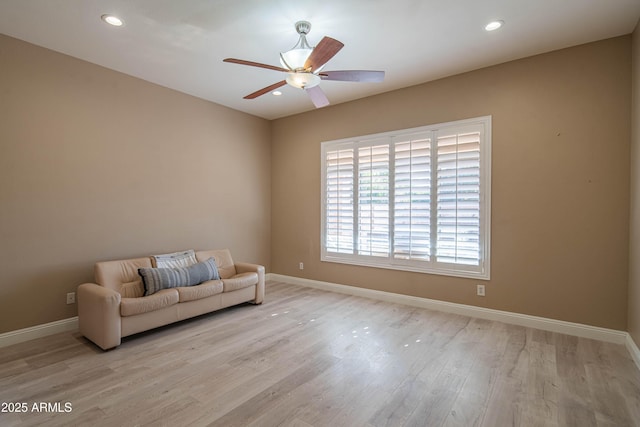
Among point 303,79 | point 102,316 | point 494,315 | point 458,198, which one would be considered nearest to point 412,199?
point 458,198

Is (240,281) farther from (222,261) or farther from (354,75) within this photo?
(354,75)

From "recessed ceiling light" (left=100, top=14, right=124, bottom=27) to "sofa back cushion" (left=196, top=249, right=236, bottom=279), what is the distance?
278cm

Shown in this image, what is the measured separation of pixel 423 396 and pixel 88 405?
2.35 m

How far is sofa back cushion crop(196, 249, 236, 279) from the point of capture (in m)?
4.53

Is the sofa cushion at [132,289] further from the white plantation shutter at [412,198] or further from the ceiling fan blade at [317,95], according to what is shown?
the white plantation shutter at [412,198]

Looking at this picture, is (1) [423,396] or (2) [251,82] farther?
(2) [251,82]

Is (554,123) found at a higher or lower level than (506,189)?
higher

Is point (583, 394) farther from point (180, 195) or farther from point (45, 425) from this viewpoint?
point (180, 195)

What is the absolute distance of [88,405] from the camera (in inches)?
86.2

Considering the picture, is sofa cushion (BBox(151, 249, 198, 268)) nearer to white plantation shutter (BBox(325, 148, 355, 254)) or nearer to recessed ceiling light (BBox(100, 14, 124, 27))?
white plantation shutter (BBox(325, 148, 355, 254))

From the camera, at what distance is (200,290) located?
377 cm

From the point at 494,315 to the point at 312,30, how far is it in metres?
3.77

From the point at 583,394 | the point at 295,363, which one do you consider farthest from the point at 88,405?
the point at 583,394

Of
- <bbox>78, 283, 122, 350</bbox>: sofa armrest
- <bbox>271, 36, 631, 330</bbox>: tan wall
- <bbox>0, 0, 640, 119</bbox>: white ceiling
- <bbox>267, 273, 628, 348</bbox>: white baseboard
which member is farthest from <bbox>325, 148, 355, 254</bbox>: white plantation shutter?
<bbox>78, 283, 122, 350</bbox>: sofa armrest
